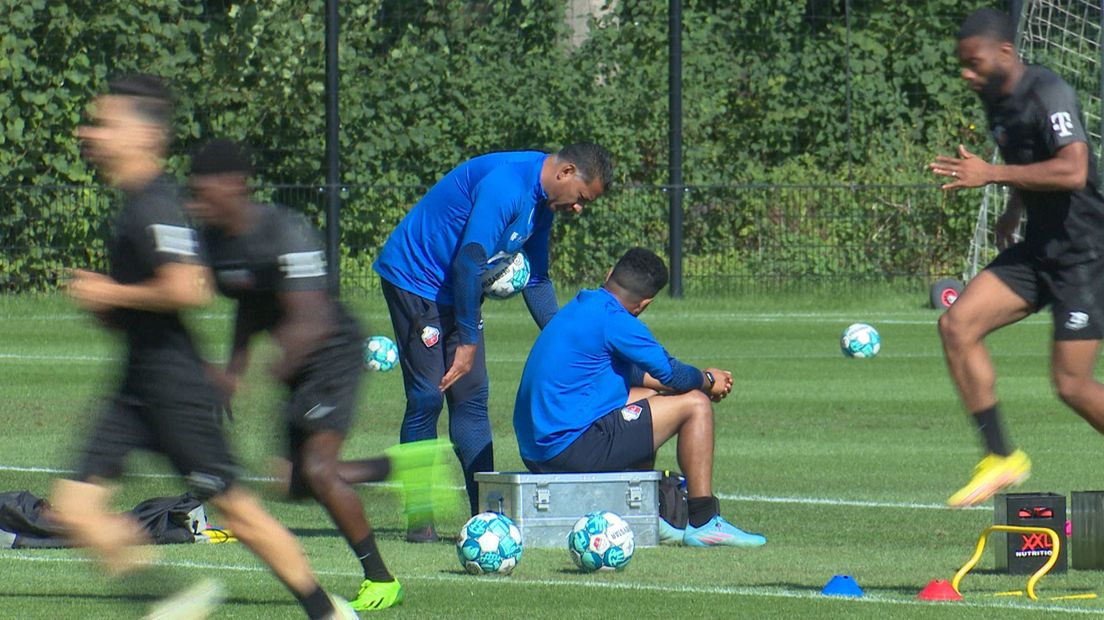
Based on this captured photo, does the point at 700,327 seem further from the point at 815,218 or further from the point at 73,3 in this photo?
the point at 73,3

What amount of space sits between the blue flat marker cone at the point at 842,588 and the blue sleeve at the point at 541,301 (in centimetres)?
302

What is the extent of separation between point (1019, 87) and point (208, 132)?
64.7 feet

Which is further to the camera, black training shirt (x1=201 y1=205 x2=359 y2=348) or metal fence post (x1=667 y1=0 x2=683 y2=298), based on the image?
metal fence post (x1=667 y1=0 x2=683 y2=298)

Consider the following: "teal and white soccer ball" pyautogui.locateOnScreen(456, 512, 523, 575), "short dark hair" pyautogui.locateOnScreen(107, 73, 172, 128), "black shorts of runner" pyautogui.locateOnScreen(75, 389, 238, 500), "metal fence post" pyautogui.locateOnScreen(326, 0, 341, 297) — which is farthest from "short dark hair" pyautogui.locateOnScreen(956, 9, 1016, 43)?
"metal fence post" pyautogui.locateOnScreen(326, 0, 341, 297)

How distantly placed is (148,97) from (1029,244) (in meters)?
3.75

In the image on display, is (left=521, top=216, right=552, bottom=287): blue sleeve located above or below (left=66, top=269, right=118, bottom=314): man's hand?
below

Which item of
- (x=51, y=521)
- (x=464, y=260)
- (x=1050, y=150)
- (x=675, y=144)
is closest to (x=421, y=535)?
(x=464, y=260)

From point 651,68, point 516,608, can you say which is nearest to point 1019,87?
point 516,608

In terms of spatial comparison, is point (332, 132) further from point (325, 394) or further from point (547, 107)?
point (325, 394)

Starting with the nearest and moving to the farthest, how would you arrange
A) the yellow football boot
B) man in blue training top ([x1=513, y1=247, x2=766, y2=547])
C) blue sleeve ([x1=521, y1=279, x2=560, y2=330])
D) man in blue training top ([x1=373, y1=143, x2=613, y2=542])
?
the yellow football boot < man in blue training top ([x1=373, y1=143, x2=613, y2=542]) < man in blue training top ([x1=513, y1=247, x2=766, y2=547]) < blue sleeve ([x1=521, y1=279, x2=560, y2=330])

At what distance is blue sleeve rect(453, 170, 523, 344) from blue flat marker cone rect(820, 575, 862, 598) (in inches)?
96.5

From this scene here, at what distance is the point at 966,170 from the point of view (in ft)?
27.4

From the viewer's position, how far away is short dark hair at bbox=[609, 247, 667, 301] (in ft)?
33.5

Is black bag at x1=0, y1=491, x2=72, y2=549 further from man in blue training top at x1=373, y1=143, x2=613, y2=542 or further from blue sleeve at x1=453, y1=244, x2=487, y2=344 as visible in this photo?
blue sleeve at x1=453, y1=244, x2=487, y2=344
